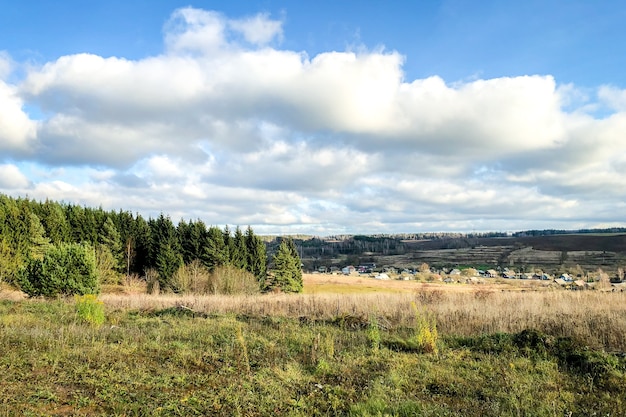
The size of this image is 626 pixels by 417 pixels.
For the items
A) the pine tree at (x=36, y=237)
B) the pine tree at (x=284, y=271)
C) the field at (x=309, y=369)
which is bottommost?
the pine tree at (x=284, y=271)

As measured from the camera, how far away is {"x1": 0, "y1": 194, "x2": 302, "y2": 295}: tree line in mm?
38531

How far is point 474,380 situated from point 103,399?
6132mm

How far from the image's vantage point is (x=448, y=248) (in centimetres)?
19112

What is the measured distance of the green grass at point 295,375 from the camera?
523cm

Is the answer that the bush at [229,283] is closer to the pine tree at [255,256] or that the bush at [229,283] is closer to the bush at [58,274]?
the pine tree at [255,256]

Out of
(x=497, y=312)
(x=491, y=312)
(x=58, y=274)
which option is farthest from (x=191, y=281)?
(x=497, y=312)

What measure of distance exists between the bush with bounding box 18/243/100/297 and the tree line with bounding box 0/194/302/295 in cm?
1682

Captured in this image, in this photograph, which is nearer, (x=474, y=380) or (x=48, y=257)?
(x=474, y=380)

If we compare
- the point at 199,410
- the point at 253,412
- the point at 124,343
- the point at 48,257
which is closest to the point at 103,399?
the point at 199,410

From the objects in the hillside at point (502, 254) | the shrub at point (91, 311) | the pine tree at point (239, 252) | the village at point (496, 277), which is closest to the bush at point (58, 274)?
the shrub at point (91, 311)

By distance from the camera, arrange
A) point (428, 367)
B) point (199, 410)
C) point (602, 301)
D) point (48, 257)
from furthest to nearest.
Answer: point (48, 257), point (602, 301), point (428, 367), point (199, 410)

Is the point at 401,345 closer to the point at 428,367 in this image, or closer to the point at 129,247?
the point at 428,367

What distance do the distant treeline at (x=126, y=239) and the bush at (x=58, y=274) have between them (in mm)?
17193

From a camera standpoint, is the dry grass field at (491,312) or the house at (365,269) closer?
the dry grass field at (491,312)
